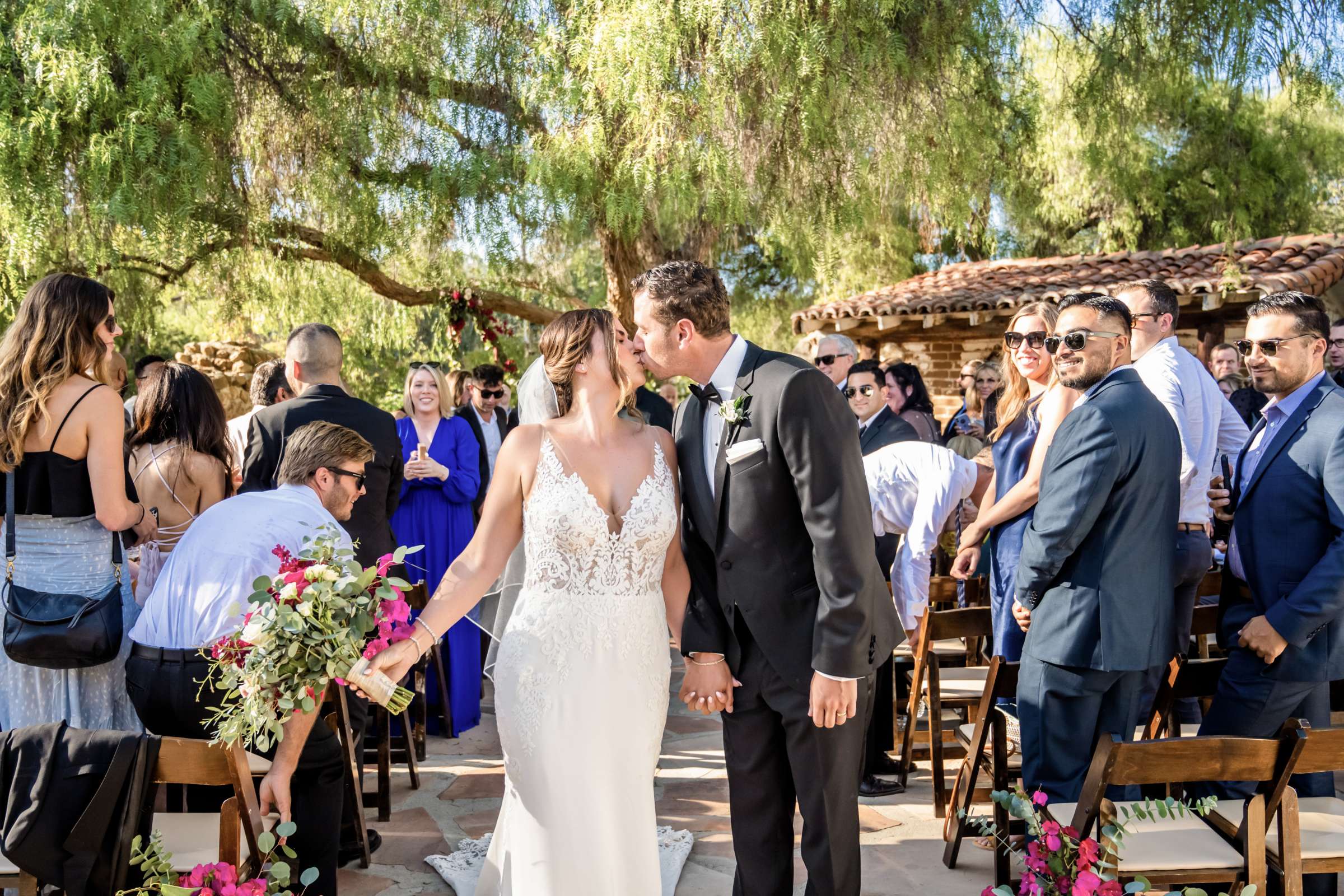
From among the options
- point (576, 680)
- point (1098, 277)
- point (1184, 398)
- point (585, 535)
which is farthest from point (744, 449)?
point (1098, 277)

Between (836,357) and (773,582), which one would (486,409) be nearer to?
(836,357)

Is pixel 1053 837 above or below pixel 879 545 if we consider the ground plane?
below

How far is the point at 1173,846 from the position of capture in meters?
2.97

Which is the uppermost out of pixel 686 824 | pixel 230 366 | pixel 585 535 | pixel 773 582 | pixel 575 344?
pixel 230 366

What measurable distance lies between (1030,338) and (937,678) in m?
1.39

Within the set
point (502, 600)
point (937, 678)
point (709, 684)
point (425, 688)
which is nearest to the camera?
point (709, 684)

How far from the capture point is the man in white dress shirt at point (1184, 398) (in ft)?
14.2

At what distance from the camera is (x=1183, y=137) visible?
13.9m

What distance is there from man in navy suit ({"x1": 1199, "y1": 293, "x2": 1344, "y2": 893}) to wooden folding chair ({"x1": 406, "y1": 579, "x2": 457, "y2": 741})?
329 centimetres

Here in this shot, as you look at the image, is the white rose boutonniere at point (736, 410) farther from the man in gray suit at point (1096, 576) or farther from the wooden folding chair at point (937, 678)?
the wooden folding chair at point (937, 678)

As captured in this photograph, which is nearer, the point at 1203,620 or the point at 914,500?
the point at 1203,620

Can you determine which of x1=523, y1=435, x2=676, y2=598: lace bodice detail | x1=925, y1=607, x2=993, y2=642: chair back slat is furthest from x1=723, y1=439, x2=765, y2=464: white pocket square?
x1=925, y1=607, x2=993, y2=642: chair back slat

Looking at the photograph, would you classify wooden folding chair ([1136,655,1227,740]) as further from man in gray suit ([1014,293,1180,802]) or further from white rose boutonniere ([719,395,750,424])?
white rose boutonniere ([719,395,750,424])

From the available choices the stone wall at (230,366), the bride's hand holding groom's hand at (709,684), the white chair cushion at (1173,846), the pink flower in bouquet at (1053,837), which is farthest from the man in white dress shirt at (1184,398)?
the stone wall at (230,366)
